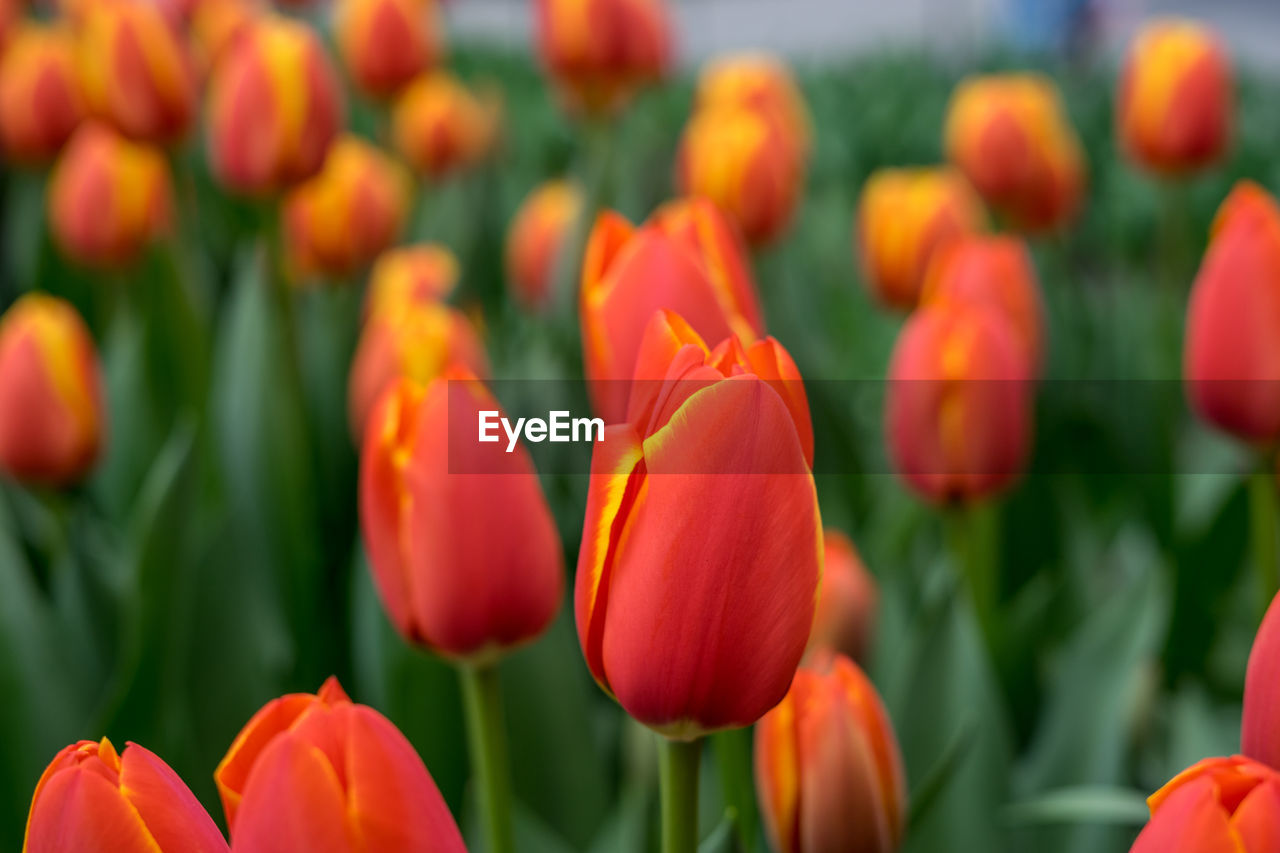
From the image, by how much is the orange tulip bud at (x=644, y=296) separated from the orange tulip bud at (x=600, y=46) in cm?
85

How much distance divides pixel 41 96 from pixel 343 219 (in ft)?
1.02

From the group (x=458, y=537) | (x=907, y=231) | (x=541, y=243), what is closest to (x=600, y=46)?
(x=541, y=243)

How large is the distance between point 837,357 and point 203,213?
787 millimetres

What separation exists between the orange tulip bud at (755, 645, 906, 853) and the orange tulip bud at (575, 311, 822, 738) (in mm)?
102

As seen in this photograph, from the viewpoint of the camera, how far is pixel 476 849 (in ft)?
1.86

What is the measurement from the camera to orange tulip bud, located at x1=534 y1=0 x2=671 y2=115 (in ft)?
4.01

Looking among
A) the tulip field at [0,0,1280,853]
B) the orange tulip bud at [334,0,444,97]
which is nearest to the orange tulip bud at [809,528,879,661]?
the tulip field at [0,0,1280,853]

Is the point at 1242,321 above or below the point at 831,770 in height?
above

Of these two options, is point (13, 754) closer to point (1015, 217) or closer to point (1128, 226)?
point (1015, 217)

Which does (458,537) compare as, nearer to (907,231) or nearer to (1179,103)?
(907,231)

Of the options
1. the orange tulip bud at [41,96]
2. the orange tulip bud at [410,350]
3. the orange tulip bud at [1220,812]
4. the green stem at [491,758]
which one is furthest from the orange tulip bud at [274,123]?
the orange tulip bud at [1220,812]

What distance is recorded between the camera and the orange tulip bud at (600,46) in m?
1.22

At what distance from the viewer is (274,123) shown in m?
0.89

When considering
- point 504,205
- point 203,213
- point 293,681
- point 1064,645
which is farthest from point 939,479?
point 504,205
